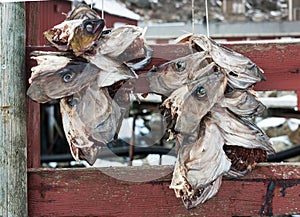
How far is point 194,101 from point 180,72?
87 mm

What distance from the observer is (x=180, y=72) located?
1.16 meters

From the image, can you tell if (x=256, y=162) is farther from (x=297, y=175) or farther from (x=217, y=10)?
(x=217, y=10)

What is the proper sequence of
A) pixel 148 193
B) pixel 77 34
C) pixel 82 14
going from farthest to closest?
pixel 148 193 < pixel 82 14 < pixel 77 34

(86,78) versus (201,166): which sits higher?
Result: (86,78)

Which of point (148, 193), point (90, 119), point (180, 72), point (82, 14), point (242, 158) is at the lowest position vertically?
point (148, 193)

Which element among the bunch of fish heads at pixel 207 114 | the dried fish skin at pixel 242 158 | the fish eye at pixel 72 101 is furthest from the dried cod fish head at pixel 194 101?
the fish eye at pixel 72 101

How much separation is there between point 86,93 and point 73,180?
1.04ft

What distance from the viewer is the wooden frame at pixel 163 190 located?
135cm

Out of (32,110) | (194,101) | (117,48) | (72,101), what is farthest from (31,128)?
(194,101)

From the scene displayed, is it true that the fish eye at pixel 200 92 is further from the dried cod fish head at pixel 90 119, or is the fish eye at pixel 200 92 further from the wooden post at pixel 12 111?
the wooden post at pixel 12 111

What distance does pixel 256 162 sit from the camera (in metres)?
1.25

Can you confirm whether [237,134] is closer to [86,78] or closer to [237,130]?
[237,130]

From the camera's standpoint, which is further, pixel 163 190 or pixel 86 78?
pixel 163 190

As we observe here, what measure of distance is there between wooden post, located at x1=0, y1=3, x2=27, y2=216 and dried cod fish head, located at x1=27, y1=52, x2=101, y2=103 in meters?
0.17
